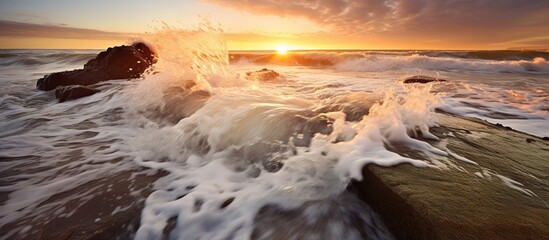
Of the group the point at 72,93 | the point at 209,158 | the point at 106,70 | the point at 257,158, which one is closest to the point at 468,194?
the point at 257,158

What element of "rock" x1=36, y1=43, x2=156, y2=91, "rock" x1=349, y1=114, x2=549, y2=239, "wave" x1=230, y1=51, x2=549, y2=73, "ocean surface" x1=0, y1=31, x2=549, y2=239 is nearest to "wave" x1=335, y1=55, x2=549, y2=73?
"wave" x1=230, y1=51, x2=549, y2=73

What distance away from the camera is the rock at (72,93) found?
6.74 meters

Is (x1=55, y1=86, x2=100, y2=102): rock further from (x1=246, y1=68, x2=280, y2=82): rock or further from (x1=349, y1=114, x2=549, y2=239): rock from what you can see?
(x1=349, y1=114, x2=549, y2=239): rock

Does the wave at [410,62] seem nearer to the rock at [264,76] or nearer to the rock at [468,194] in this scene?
the rock at [264,76]

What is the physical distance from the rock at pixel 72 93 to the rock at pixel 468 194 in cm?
725

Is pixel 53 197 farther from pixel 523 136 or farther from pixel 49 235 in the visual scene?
pixel 523 136

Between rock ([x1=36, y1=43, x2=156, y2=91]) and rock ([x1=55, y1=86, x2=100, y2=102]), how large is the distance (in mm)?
1237

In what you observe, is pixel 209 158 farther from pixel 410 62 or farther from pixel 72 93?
pixel 410 62

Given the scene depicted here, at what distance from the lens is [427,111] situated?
11.3 ft

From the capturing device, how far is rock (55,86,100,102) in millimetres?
6742

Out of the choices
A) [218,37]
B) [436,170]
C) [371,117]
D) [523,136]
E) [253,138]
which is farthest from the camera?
[218,37]

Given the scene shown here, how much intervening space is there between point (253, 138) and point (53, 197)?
2101 mm

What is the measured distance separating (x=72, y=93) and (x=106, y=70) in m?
1.87

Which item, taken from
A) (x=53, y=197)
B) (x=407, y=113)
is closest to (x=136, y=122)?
(x=53, y=197)
